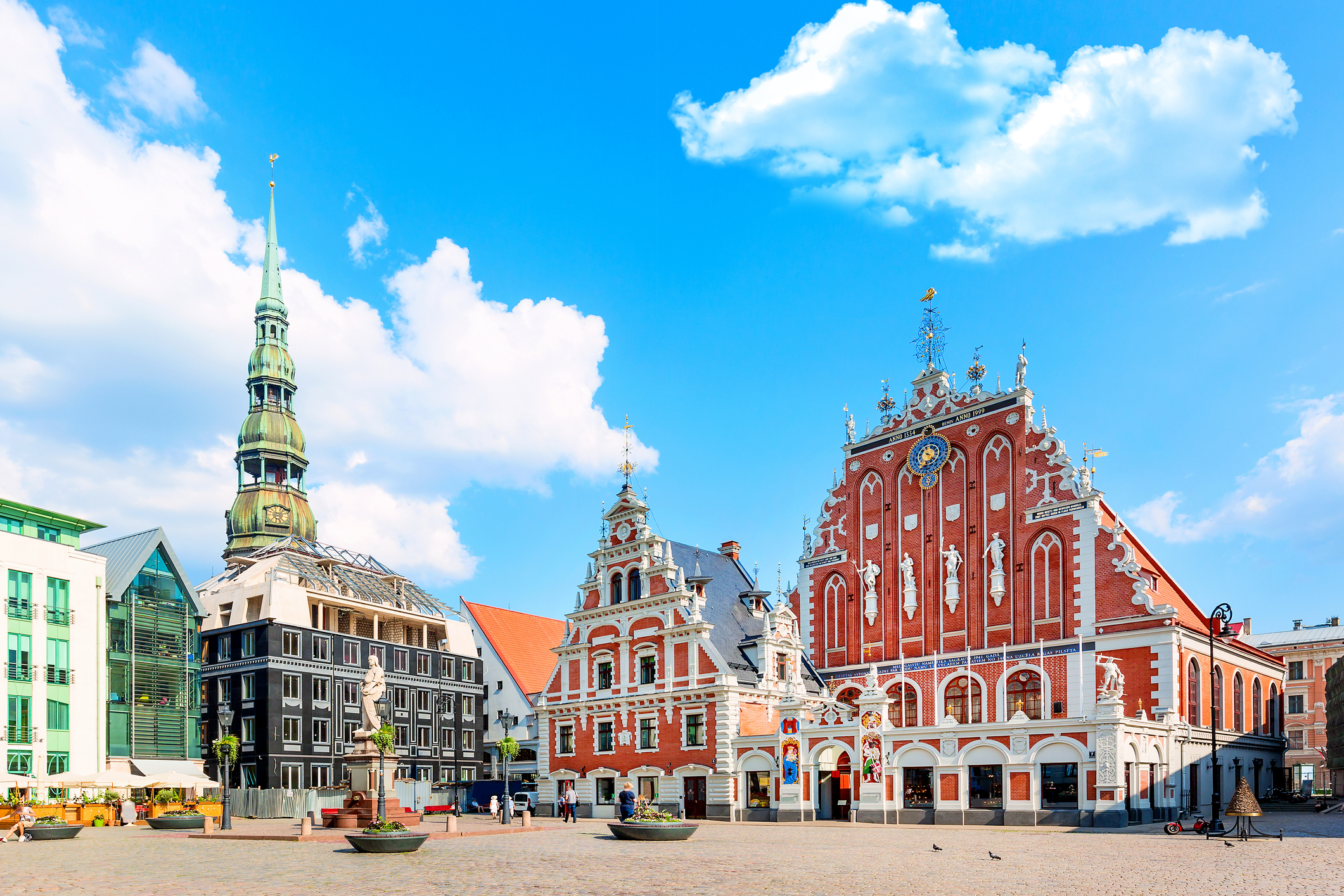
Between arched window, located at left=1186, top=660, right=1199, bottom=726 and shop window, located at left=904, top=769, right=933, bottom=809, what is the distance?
34.9ft

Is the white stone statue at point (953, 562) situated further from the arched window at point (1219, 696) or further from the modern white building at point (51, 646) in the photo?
the modern white building at point (51, 646)

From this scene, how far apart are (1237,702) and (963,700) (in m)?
12.4

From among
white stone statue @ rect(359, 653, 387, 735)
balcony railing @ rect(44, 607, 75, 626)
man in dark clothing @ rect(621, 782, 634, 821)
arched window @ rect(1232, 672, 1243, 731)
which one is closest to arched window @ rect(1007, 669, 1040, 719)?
arched window @ rect(1232, 672, 1243, 731)

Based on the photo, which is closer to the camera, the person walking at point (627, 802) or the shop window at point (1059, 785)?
the shop window at point (1059, 785)

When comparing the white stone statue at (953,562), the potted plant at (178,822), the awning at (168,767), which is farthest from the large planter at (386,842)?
the awning at (168,767)

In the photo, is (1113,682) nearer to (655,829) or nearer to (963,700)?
(963,700)

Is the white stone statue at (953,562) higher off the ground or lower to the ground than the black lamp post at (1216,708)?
higher

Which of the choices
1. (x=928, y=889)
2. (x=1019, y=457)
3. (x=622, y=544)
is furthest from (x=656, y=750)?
(x=928, y=889)

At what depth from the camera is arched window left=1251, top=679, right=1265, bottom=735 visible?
160 ft

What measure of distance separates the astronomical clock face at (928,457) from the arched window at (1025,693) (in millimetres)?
9501

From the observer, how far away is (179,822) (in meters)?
40.2

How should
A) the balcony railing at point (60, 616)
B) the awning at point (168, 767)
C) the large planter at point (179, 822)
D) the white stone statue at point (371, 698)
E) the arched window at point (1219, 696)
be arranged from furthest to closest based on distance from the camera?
the awning at point (168, 767), the balcony railing at point (60, 616), the arched window at point (1219, 696), the large planter at point (179, 822), the white stone statue at point (371, 698)

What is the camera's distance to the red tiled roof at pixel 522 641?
245ft

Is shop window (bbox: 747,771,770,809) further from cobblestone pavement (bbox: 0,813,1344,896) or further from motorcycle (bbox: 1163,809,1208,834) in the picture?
motorcycle (bbox: 1163,809,1208,834)
